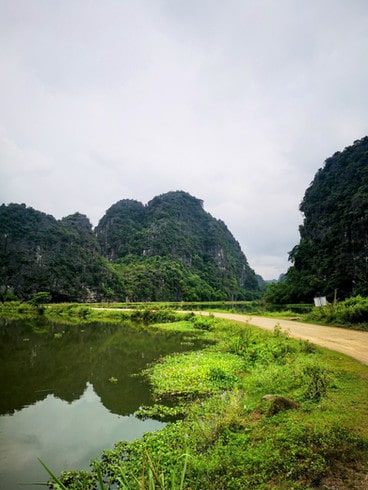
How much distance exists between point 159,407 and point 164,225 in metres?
93.1

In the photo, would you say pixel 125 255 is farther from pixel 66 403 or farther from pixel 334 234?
Answer: pixel 66 403

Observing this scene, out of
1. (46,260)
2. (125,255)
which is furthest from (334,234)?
(125,255)

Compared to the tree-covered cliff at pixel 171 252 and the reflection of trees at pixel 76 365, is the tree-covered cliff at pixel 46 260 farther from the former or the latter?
the reflection of trees at pixel 76 365

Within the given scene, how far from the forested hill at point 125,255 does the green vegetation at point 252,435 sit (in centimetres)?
4658

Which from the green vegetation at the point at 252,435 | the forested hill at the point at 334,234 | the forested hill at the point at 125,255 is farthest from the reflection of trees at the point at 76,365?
the forested hill at the point at 125,255

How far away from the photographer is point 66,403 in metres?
6.88

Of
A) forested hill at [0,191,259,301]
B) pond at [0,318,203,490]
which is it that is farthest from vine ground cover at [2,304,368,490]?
forested hill at [0,191,259,301]

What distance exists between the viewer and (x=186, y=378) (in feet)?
26.1

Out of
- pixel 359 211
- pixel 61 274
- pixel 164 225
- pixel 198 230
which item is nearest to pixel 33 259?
pixel 61 274

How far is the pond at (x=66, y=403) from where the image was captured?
15.0ft

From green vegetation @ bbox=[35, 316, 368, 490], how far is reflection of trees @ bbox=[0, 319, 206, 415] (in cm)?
98

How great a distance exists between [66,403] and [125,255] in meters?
88.8

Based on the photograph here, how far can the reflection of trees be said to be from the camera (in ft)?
23.6

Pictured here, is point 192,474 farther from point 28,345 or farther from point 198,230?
point 198,230
